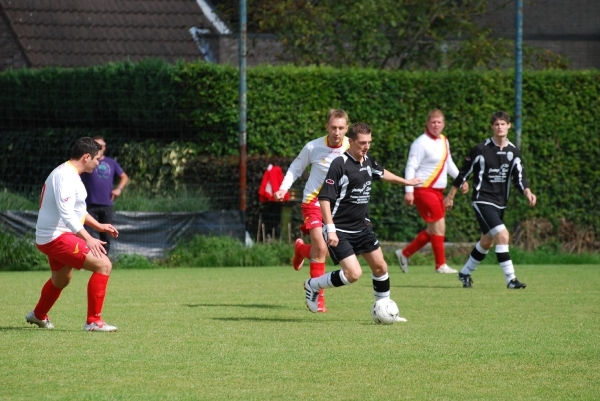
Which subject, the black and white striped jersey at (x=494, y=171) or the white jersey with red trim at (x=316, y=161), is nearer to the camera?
the white jersey with red trim at (x=316, y=161)

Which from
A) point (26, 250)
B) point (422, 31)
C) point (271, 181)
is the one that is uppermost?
point (422, 31)

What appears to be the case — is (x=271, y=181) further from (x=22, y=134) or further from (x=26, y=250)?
(x=22, y=134)

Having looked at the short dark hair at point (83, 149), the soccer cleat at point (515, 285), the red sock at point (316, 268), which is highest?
the short dark hair at point (83, 149)

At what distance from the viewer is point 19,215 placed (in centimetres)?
Answer: 1664

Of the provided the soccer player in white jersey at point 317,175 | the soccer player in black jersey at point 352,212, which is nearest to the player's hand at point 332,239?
the soccer player in black jersey at point 352,212

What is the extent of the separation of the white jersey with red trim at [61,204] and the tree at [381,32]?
39.6 feet

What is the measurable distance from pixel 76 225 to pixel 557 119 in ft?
39.0

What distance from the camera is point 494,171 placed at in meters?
12.9

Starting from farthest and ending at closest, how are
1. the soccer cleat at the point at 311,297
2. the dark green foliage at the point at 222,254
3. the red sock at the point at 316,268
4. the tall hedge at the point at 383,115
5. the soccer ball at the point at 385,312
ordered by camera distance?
the tall hedge at the point at 383,115 < the dark green foliage at the point at 222,254 < the red sock at the point at 316,268 < the soccer cleat at the point at 311,297 < the soccer ball at the point at 385,312

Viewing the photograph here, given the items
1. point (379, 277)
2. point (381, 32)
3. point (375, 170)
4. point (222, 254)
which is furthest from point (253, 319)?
point (381, 32)

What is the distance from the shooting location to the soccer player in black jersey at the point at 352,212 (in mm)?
9656

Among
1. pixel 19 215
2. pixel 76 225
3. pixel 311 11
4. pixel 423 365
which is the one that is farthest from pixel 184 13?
pixel 423 365

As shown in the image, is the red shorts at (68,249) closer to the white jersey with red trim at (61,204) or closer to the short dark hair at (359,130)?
the white jersey with red trim at (61,204)

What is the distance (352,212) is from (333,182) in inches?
14.5
